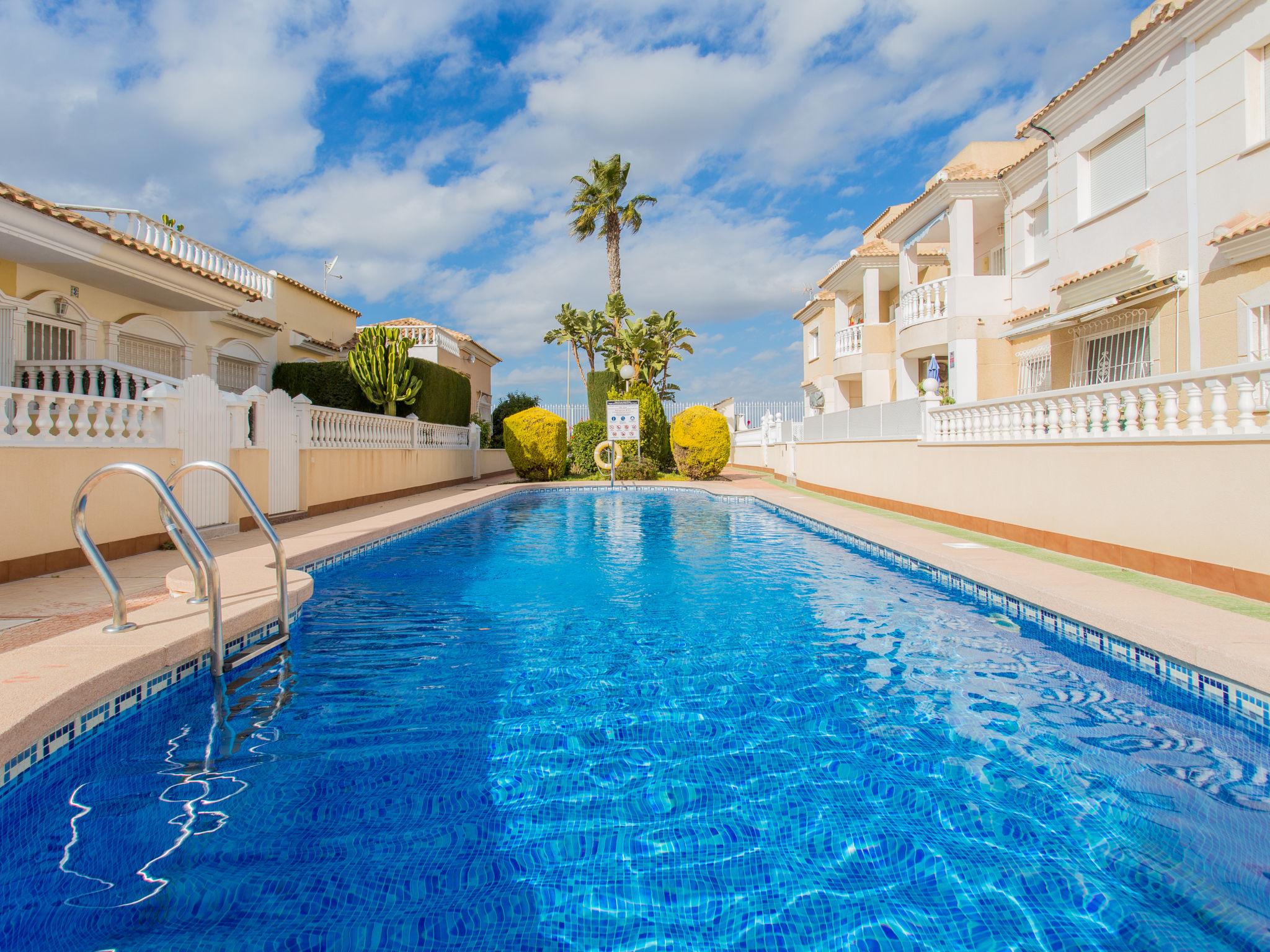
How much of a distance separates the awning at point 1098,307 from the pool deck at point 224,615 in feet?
16.6

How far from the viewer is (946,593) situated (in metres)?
6.56

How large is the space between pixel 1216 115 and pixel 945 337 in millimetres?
6559

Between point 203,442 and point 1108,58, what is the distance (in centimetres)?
1441

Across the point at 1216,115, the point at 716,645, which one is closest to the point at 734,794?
the point at 716,645

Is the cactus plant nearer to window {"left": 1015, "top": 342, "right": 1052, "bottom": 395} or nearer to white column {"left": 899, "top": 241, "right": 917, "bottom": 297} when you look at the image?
white column {"left": 899, "top": 241, "right": 917, "bottom": 297}

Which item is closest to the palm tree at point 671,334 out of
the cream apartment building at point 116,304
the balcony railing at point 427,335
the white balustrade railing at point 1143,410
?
the balcony railing at point 427,335

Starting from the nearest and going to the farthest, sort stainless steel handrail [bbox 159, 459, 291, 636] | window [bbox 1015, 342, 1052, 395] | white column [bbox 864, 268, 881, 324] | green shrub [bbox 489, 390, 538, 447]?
1. stainless steel handrail [bbox 159, 459, 291, 636]
2. window [bbox 1015, 342, 1052, 395]
3. white column [bbox 864, 268, 881, 324]
4. green shrub [bbox 489, 390, 538, 447]

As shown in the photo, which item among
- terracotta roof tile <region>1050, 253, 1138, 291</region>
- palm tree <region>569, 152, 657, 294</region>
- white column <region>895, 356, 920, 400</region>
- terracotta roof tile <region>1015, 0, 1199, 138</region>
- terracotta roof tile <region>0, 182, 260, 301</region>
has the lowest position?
white column <region>895, 356, 920, 400</region>

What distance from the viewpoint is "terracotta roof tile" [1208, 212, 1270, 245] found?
810 cm

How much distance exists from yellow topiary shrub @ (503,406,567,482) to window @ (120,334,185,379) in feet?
26.6

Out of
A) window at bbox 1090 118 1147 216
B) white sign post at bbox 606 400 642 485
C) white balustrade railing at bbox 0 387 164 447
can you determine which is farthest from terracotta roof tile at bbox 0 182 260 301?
window at bbox 1090 118 1147 216

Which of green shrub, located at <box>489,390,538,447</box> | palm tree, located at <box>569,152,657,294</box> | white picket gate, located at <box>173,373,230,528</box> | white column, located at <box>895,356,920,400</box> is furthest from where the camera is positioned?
palm tree, located at <box>569,152,657,294</box>

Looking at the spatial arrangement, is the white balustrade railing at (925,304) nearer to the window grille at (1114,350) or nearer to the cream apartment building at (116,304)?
the window grille at (1114,350)

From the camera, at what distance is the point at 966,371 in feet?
49.8
